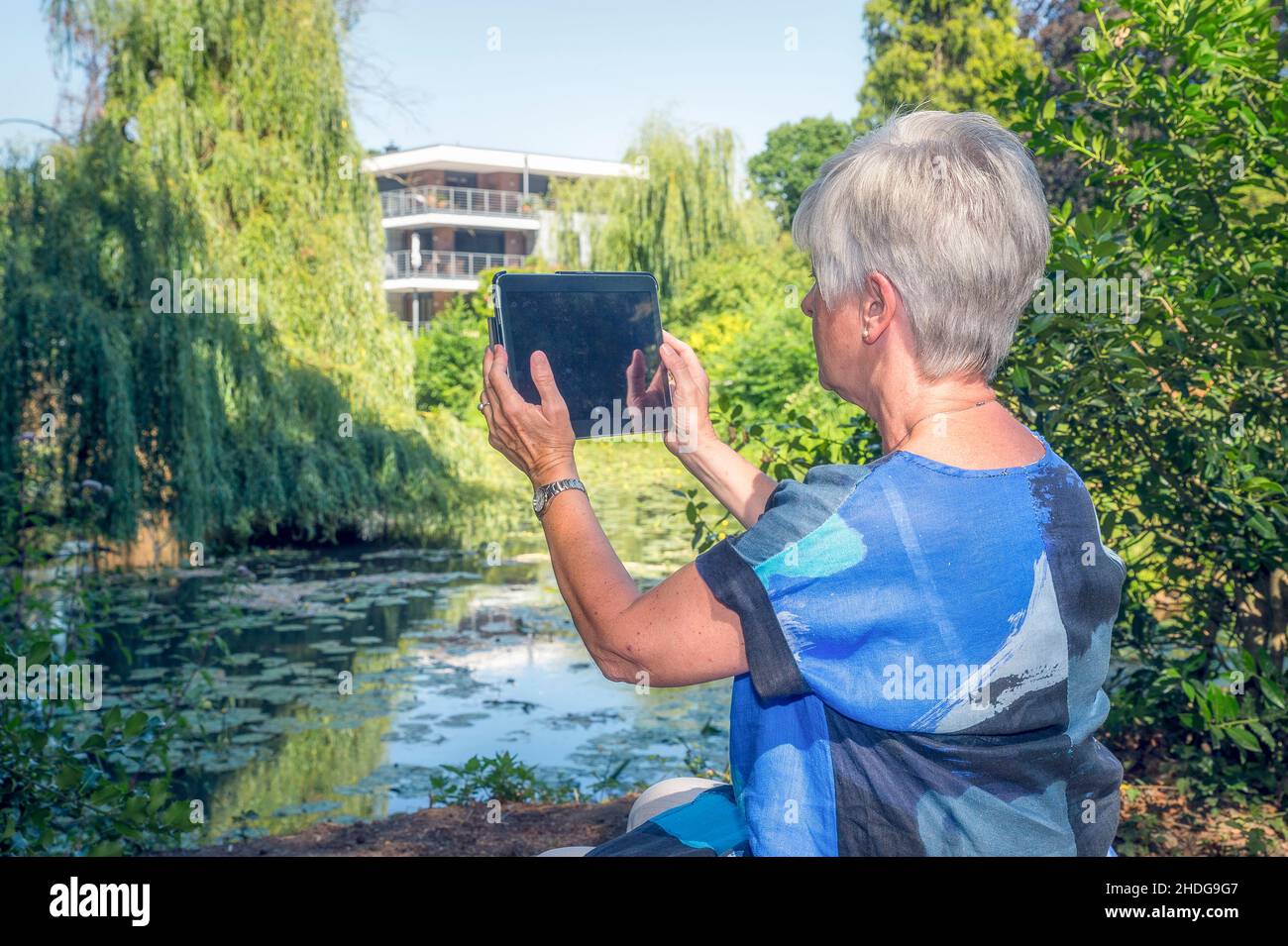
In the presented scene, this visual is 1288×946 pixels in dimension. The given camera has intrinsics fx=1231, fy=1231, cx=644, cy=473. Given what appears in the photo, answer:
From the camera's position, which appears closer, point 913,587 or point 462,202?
point 913,587

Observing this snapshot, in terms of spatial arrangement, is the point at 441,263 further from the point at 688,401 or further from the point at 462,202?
the point at 688,401

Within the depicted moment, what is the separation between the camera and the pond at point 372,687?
544 cm

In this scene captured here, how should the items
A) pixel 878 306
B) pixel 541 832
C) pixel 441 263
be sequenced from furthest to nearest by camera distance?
pixel 441 263, pixel 541 832, pixel 878 306

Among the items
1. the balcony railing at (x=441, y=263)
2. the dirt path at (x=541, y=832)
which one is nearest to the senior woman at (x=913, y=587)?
the dirt path at (x=541, y=832)

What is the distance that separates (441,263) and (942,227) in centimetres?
3940

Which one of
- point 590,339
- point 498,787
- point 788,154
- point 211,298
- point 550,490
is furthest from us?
point 788,154

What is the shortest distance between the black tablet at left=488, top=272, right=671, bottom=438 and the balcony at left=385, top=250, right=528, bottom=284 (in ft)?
118

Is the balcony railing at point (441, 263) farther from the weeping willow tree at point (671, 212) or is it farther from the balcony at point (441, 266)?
the weeping willow tree at point (671, 212)

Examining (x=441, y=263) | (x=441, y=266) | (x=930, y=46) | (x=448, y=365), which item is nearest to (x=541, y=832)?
(x=930, y=46)

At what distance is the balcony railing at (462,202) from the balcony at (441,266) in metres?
1.34

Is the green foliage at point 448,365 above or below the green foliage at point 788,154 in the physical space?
below

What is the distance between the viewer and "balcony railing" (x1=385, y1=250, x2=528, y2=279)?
126 feet

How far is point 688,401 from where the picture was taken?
2039 mm

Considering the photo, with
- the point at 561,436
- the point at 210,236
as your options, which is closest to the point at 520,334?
the point at 561,436
